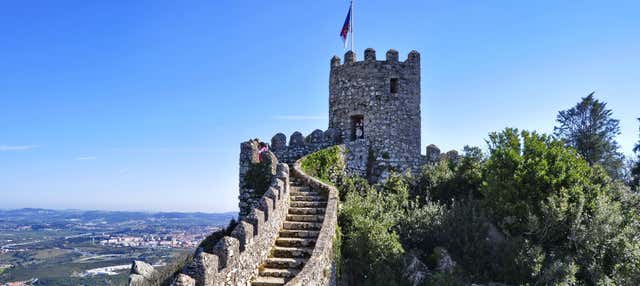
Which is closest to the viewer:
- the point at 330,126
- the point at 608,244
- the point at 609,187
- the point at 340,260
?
the point at 340,260

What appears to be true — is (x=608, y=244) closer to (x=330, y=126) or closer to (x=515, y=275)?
(x=515, y=275)

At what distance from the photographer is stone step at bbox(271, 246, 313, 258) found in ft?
38.3

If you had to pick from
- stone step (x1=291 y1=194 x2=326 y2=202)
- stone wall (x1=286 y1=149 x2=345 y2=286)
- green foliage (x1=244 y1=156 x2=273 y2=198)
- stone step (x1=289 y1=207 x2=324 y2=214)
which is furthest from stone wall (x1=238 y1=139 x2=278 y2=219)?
stone step (x1=289 y1=207 x2=324 y2=214)

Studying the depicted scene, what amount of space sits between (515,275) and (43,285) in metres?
34.8

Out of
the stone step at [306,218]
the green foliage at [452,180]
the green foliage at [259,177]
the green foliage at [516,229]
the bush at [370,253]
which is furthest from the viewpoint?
the green foliage at [452,180]

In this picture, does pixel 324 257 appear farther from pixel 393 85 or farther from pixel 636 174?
pixel 636 174

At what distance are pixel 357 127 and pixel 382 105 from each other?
175cm

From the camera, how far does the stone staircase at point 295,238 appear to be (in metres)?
10.8

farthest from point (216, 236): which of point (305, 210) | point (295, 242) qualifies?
point (295, 242)

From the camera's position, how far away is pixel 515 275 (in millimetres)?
13086

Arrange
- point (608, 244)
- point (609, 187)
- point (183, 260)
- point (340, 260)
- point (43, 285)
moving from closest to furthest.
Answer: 1. point (340, 260)
2. point (608, 244)
3. point (609, 187)
4. point (183, 260)
5. point (43, 285)

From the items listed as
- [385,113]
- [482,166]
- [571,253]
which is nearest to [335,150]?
[385,113]

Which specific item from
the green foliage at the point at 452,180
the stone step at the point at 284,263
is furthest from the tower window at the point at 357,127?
the stone step at the point at 284,263

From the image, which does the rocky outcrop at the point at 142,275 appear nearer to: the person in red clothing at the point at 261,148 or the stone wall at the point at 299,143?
the person in red clothing at the point at 261,148
